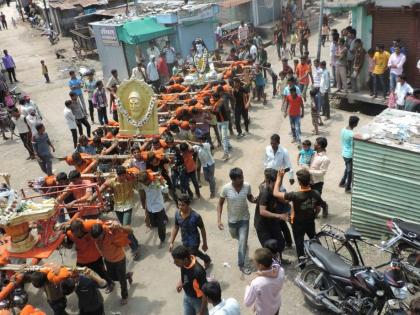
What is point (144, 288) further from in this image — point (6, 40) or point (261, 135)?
point (6, 40)

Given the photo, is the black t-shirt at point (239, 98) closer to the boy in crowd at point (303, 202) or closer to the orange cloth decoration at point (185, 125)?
the orange cloth decoration at point (185, 125)

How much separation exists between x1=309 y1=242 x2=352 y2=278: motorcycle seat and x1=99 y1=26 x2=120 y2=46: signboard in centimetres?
1403

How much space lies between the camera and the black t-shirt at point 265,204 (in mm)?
6027

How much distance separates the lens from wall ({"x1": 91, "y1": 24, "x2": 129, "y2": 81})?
58.3 ft

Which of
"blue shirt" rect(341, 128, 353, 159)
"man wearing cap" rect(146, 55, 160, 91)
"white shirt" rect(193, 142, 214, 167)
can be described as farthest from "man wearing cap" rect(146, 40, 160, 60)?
"blue shirt" rect(341, 128, 353, 159)

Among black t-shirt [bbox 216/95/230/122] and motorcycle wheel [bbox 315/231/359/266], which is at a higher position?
black t-shirt [bbox 216/95/230/122]

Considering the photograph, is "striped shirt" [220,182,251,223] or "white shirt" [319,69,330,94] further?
"white shirt" [319,69,330,94]

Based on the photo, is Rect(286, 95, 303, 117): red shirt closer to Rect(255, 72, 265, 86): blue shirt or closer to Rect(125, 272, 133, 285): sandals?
Rect(255, 72, 265, 86): blue shirt

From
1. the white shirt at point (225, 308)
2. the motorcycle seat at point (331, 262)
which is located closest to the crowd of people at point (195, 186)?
the white shirt at point (225, 308)

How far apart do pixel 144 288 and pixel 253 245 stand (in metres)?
1.90

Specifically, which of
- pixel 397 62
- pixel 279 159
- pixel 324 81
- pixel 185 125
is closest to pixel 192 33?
pixel 324 81

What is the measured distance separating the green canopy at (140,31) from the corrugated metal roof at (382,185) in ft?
39.7

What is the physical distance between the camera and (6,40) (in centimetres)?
3200

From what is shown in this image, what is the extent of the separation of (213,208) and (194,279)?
3.91 metres
